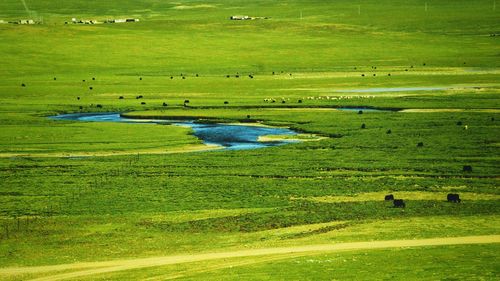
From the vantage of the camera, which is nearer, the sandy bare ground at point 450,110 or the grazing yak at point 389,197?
the grazing yak at point 389,197

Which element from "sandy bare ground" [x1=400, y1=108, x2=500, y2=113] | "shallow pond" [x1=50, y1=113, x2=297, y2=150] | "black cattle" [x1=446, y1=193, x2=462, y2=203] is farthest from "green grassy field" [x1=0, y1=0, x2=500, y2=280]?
"shallow pond" [x1=50, y1=113, x2=297, y2=150]

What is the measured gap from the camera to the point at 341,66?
127 metres

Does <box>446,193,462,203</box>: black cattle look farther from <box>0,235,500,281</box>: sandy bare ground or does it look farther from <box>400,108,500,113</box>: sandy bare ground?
<box>400,108,500,113</box>: sandy bare ground

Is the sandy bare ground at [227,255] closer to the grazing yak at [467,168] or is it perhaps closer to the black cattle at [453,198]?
the black cattle at [453,198]

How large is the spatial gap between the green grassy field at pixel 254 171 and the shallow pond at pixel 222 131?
59.9 inches

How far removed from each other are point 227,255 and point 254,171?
58.1ft

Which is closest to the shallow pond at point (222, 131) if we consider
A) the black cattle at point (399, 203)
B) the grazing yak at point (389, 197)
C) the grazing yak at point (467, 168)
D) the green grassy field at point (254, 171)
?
the green grassy field at point (254, 171)

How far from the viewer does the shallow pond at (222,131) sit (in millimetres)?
62869

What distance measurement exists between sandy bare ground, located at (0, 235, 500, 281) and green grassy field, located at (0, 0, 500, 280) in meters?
0.72

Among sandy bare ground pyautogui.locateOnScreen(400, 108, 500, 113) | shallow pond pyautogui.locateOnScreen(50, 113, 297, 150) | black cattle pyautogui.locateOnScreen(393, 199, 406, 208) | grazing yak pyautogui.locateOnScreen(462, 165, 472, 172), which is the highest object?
sandy bare ground pyautogui.locateOnScreen(400, 108, 500, 113)

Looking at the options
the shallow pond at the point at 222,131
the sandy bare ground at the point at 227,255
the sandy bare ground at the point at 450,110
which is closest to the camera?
the sandy bare ground at the point at 227,255

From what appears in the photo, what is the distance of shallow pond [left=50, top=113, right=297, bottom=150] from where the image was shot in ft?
206

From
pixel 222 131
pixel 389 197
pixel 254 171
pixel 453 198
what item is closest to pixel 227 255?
pixel 389 197

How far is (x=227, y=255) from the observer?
33781 mm
